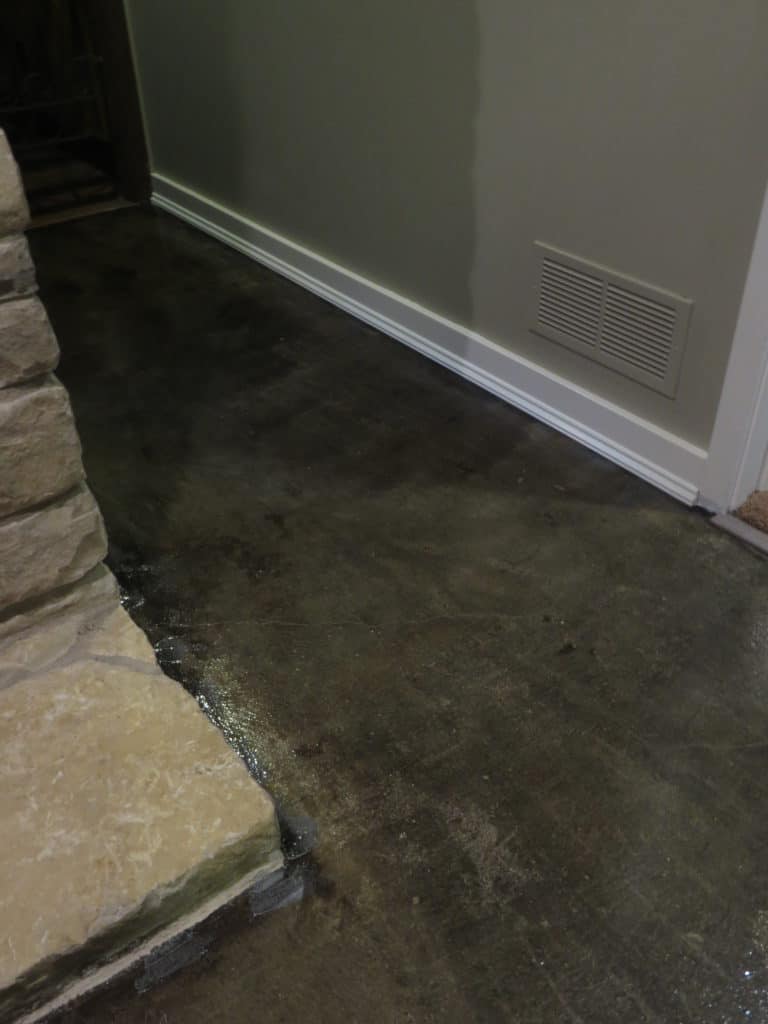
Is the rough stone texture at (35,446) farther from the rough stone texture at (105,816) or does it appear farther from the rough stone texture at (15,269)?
the rough stone texture at (105,816)

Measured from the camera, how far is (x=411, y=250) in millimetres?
2414

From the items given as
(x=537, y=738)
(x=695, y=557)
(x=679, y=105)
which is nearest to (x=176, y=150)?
(x=679, y=105)

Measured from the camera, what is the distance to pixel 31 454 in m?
1.28

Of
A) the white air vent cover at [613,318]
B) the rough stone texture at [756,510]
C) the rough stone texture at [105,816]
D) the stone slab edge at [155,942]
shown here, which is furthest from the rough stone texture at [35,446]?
the rough stone texture at [756,510]

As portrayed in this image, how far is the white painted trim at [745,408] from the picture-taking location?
1.60 metres

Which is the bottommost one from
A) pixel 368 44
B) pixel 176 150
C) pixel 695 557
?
pixel 695 557

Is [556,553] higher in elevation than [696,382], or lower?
lower

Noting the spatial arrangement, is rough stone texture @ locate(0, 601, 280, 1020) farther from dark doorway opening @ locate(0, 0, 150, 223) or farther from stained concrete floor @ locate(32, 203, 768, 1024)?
dark doorway opening @ locate(0, 0, 150, 223)

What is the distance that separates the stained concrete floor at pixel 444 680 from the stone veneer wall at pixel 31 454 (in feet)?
0.86

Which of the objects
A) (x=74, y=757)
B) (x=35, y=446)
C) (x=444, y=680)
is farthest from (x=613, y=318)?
(x=74, y=757)

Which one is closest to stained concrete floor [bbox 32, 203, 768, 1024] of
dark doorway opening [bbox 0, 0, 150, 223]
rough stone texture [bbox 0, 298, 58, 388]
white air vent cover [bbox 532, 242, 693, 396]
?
white air vent cover [bbox 532, 242, 693, 396]

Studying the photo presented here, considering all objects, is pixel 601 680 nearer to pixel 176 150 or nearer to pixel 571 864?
pixel 571 864

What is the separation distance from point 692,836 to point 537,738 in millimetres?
258

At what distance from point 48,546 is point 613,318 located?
4.07 feet
